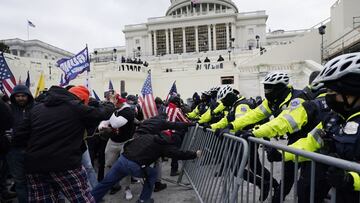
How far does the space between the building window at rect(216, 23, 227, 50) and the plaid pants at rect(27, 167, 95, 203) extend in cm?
6648

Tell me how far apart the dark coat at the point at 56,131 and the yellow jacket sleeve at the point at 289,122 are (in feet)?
6.13

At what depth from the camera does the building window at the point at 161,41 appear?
228ft

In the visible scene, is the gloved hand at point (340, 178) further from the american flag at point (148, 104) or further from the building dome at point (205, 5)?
the building dome at point (205, 5)

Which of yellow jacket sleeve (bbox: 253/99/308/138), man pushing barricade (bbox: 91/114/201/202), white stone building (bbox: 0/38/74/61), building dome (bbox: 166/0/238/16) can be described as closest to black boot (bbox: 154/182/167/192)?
man pushing barricade (bbox: 91/114/201/202)

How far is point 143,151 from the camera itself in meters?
4.22

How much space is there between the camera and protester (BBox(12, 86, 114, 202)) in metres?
3.07

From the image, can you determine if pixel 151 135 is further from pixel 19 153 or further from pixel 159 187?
pixel 19 153

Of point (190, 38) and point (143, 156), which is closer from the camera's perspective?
point (143, 156)

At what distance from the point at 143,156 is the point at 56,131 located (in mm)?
1450

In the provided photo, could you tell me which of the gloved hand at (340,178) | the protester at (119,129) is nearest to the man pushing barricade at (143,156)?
the protester at (119,129)

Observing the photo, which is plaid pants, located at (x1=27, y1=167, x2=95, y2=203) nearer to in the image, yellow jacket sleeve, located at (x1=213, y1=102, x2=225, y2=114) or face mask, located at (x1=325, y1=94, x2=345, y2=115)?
face mask, located at (x1=325, y1=94, x2=345, y2=115)

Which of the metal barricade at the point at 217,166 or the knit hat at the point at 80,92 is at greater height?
the knit hat at the point at 80,92

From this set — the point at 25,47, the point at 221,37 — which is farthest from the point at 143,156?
the point at 25,47

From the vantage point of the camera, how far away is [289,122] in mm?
2918
